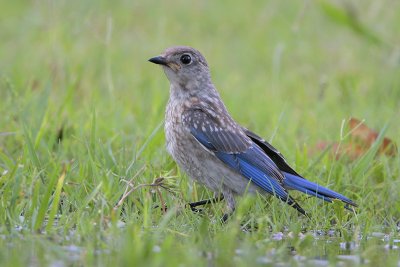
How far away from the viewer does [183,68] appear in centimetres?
693

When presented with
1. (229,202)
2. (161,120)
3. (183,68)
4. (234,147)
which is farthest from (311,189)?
(161,120)

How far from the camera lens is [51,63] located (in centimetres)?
924

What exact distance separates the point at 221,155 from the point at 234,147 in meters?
0.13

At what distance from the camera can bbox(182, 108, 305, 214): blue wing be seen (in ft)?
20.6

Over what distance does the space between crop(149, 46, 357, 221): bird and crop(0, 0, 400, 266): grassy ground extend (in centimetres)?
15

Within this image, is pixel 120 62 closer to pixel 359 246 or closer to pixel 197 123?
pixel 197 123

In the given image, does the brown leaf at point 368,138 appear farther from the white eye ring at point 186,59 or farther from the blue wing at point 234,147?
the white eye ring at point 186,59

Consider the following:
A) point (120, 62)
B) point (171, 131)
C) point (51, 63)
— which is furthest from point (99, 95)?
point (171, 131)

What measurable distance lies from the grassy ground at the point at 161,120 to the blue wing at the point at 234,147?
0.63 ft

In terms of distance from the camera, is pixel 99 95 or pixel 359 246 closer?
pixel 359 246

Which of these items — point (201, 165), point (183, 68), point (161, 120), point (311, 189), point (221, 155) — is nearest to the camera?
point (311, 189)

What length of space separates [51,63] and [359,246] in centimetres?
478

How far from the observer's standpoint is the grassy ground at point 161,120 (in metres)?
5.02

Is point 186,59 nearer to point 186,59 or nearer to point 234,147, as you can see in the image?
point 186,59
